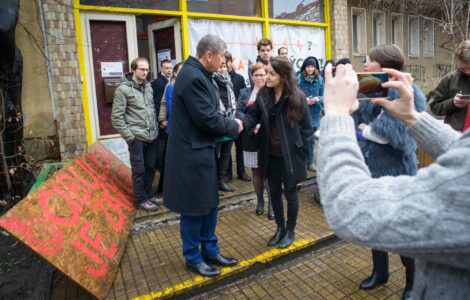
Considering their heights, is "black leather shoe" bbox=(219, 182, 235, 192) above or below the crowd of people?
below

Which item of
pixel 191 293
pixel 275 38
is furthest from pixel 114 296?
pixel 275 38

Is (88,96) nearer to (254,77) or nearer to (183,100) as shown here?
(254,77)

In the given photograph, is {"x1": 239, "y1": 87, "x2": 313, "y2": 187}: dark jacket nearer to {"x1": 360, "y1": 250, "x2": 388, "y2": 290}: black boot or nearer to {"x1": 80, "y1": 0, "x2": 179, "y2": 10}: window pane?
{"x1": 360, "y1": 250, "x2": 388, "y2": 290}: black boot

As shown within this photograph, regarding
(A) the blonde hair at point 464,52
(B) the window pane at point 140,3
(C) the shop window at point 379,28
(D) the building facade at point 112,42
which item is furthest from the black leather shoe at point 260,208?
(C) the shop window at point 379,28

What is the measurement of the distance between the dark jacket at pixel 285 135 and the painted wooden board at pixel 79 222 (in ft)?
5.60

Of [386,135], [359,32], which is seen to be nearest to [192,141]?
[386,135]

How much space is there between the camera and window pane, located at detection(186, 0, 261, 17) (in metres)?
6.63

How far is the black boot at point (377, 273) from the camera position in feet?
10.1

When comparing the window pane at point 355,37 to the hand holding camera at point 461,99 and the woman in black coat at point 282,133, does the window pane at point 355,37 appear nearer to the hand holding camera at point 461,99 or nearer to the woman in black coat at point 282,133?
the hand holding camera at point 461,99

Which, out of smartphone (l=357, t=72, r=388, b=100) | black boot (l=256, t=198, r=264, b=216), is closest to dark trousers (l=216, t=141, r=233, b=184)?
black boot (l=256, t=198, r=264, b=216)

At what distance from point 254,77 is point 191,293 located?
2.57 meters

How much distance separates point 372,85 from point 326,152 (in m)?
0.74

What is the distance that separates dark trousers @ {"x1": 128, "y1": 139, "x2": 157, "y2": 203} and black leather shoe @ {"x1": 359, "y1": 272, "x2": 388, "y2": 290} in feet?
9.25

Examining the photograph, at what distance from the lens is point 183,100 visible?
2.94 metres
